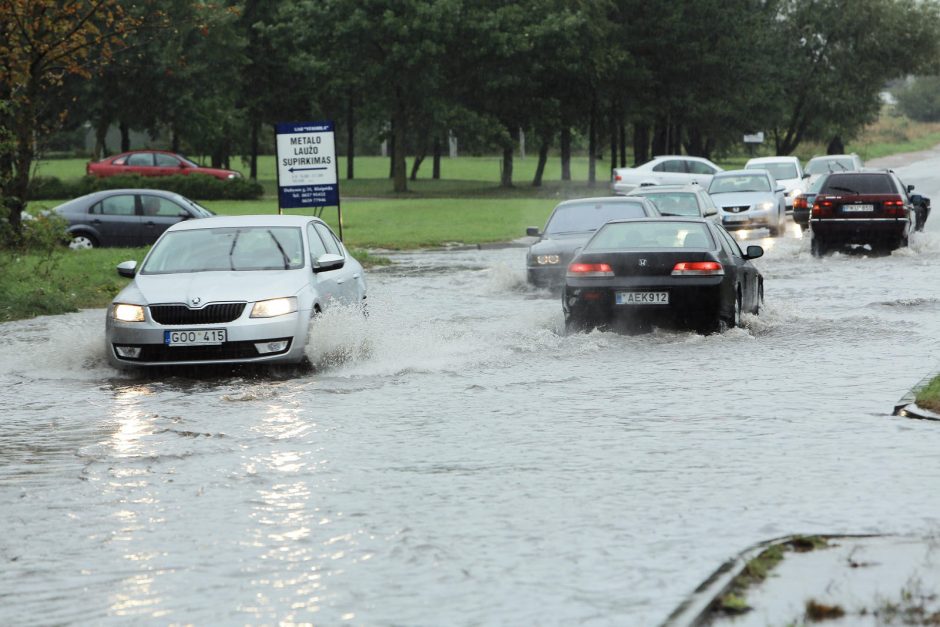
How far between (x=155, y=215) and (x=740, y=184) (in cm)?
1363

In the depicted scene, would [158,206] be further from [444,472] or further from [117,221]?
[444,472]

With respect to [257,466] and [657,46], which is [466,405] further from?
[657,46]

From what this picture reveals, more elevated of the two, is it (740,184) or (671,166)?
(671,166)

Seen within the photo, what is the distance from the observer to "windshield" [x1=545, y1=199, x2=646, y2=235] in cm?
2272

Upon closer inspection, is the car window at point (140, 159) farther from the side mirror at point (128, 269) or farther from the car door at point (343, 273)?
the side mirror at point (128, 269)

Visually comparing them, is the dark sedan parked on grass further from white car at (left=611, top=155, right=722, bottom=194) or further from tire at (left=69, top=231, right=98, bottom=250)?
white car at (left=611, top=155, right=722, bottom=194)

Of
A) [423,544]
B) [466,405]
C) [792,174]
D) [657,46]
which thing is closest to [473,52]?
[657,46]

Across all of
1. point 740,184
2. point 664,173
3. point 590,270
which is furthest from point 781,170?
point 590,270

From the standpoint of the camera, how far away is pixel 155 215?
31703 millimetres

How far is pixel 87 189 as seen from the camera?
166 ft

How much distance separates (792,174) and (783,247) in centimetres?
Result: 1093

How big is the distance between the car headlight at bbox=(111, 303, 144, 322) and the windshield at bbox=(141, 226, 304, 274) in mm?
854

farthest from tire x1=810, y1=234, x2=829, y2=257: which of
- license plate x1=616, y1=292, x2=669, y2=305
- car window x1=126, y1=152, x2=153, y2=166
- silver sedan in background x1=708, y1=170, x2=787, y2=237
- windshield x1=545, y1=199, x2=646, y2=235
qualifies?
car window x1=126, y1=152, x2=153, y2=166

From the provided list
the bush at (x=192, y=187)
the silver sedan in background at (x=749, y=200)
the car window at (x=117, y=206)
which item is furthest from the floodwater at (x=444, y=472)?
the bush at (x=192, y=187)
